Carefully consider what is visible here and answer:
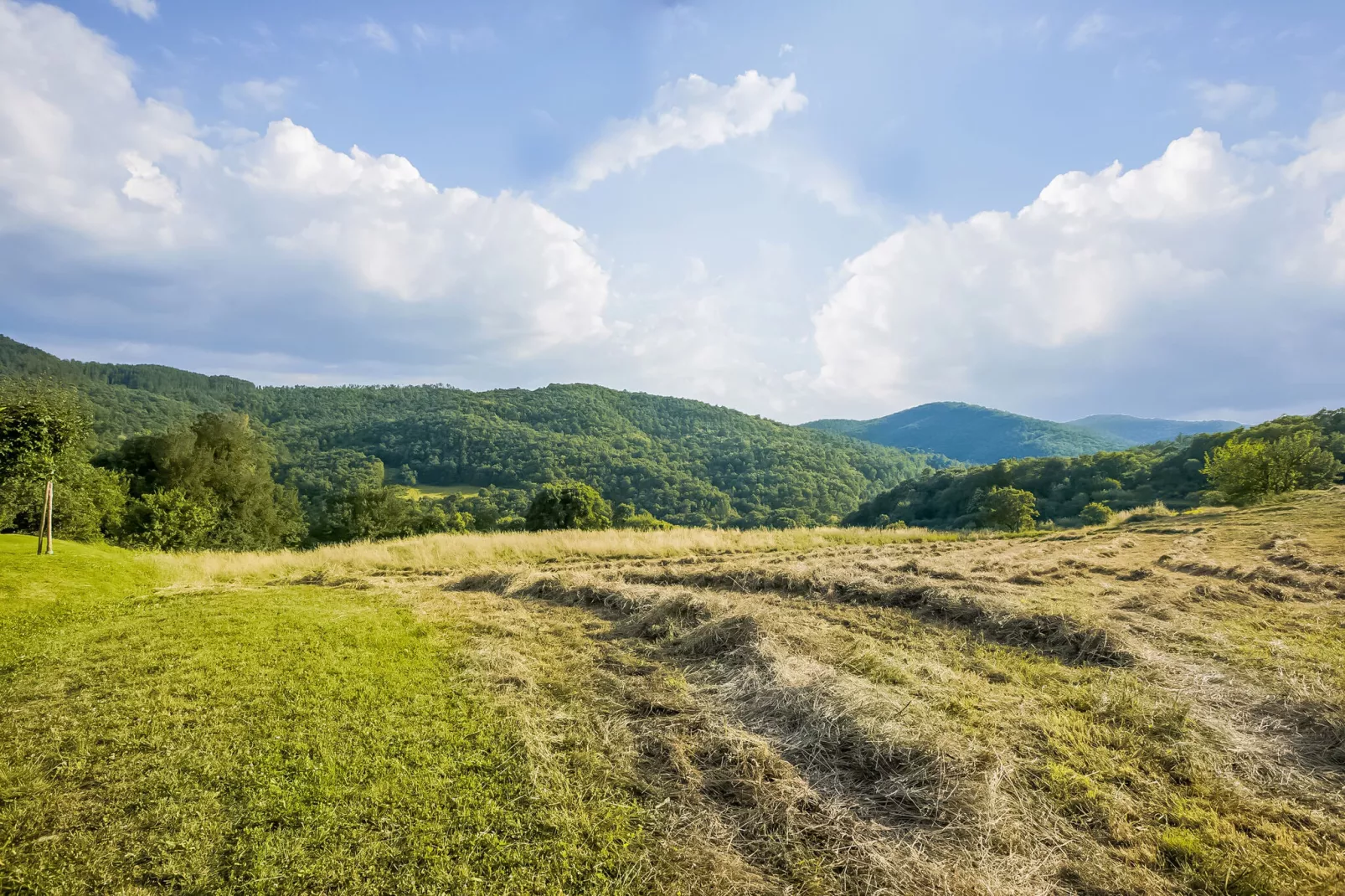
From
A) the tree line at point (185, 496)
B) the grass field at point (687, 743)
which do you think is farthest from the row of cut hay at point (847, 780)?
the tree line at point (185, 496)

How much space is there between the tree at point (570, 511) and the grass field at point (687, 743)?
23766 millimetres

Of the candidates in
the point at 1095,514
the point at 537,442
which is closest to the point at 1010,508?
the point at 1095,514

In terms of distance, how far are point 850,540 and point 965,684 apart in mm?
16522

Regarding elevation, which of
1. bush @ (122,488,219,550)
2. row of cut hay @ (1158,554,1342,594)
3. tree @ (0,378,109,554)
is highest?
tree @ (0,378,109,554)

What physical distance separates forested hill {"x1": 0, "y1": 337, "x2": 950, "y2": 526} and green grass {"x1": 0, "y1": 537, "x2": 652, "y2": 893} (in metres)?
52.6

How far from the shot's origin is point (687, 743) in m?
5.43

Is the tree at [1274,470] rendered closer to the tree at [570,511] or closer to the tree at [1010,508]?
the tree at [1010,508]

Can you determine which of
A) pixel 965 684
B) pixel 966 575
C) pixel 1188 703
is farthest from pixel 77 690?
pixel 966 575

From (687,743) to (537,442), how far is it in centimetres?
9905

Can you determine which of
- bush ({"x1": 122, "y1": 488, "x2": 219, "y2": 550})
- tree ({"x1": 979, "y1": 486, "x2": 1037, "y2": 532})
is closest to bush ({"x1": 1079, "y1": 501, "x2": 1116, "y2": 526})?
tree ({"x1": 979, "y1": 486, "x2": 1037, "y2": 532})

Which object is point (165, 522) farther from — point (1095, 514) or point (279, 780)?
point (1095, 514)

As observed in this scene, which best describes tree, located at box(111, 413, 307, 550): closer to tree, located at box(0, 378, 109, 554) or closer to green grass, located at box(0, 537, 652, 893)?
tree, located at box(0, 378, 109, 554)

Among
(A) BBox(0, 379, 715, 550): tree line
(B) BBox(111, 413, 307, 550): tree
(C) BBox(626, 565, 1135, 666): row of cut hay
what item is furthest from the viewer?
(B) BBox(111, 413, 307, 550): tree

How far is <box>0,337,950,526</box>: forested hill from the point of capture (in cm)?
7794
